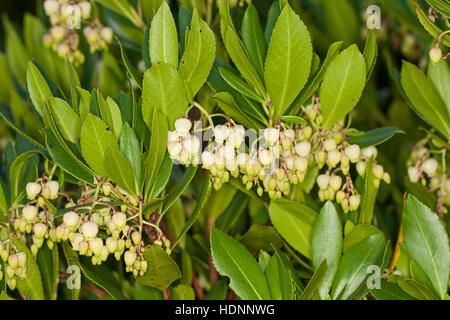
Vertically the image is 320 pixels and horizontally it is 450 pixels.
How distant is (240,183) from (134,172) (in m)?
0.26

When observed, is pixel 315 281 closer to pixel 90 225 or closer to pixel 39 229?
pixel 90 225

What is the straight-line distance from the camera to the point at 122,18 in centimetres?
154

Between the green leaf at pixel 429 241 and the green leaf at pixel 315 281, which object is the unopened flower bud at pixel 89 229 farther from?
the green leaf at pixel 429 241

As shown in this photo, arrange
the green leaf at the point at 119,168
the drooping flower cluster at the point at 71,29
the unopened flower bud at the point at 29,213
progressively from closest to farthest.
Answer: the green leaf at the point at 119,168 → the unopened flower bud at the point at 29,213 → the drooping flower cluster at the point at 71,29

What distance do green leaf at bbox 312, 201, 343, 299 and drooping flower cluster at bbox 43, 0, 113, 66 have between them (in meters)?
0.69

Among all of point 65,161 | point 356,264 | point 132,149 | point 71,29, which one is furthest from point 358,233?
point 71,29

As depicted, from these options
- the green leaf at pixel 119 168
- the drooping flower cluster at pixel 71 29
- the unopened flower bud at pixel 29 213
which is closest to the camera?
the green leaf at pixel 119 168

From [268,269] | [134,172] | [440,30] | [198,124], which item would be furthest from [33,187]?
[440,30]

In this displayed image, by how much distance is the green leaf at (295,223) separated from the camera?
121cm

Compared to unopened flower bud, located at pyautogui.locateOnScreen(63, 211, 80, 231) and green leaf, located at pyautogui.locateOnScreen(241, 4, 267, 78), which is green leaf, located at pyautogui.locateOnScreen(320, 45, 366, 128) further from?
unopened flower bud, located at pyautogui.locateOnScreen(63, 211, 80, 231)

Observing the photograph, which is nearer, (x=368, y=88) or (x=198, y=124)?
(x=198, y=124)

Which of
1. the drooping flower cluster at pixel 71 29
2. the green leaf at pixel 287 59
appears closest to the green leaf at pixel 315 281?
the green leaf at pixel 287 59

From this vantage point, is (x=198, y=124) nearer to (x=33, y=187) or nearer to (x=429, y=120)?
(x=33, y=187)

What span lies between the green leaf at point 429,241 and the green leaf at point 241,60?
0.36 meters
